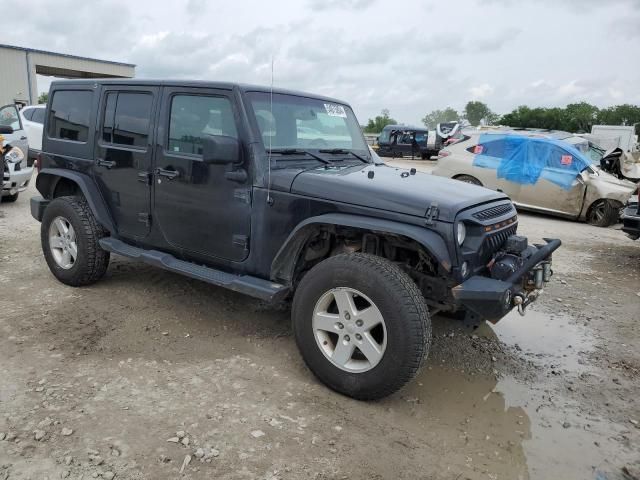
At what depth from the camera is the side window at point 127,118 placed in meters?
4.22

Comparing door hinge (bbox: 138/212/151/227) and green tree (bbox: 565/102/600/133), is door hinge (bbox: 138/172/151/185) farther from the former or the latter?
green tree (bbox: 565/102/600/133)

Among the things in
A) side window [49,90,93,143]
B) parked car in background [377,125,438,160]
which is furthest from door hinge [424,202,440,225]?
parked car in background [377,125,438,160]

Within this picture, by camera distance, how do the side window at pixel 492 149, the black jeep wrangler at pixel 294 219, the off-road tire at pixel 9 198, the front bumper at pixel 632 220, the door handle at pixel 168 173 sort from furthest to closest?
the side window at pixel 492 149
the off-road tire at pixel 9 198
the front bumper at pixel 632 220
the door handle at pixel 168 173
the black jeep wrangler at pixel 294 219

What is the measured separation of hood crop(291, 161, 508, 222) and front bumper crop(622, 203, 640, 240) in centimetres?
416

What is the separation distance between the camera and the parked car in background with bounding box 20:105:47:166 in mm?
11836

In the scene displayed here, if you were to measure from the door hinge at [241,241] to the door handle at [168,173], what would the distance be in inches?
28.4

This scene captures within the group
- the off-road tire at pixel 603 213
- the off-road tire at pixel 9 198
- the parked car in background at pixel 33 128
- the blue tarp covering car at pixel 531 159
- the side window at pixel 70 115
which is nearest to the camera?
the side window at pixel 70 115

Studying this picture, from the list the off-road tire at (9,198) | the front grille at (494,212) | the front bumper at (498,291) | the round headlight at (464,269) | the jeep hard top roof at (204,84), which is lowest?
the off-road tire at (9,198)

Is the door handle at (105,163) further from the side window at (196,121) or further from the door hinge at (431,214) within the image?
the door hinge at (431,214)

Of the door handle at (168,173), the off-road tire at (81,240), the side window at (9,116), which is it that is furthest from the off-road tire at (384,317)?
the side window at (9,116)

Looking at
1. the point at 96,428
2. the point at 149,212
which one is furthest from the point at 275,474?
the point at 149,212

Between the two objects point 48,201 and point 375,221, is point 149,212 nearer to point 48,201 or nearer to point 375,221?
point 48,201

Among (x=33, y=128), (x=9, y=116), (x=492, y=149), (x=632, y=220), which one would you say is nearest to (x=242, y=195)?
(x=632, y=220)

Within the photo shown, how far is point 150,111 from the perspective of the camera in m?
4.18
